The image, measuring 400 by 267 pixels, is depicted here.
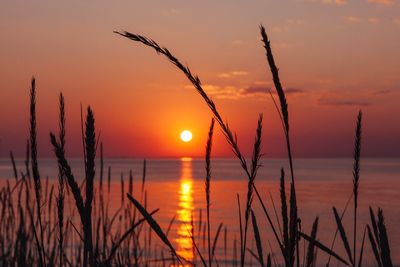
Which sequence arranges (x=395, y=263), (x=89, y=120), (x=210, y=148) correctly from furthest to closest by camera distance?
(x=395, y=263) → (x=210, y=148) → (x=89, y=120)

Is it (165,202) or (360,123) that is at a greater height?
(360,123)

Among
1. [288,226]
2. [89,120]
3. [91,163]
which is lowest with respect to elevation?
[288,226]

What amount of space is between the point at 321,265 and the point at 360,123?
527 inches

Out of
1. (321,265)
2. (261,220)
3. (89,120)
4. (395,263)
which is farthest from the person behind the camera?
(261,220)

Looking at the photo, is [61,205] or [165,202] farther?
[165,202]

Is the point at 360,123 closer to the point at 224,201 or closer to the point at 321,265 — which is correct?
the point at 321,265

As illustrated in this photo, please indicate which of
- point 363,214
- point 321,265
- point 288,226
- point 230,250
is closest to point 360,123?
point 288,226

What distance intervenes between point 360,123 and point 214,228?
22030 mm

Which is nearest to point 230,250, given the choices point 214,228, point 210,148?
point 214,228

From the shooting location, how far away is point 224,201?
41312 millimetres

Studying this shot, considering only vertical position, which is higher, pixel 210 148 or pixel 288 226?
pixel 210 148

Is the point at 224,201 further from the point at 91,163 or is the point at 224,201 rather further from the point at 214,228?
the point at 91,163

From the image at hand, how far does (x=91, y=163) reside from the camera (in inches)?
71.6

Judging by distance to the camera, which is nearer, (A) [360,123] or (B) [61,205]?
(B) [61,205]
